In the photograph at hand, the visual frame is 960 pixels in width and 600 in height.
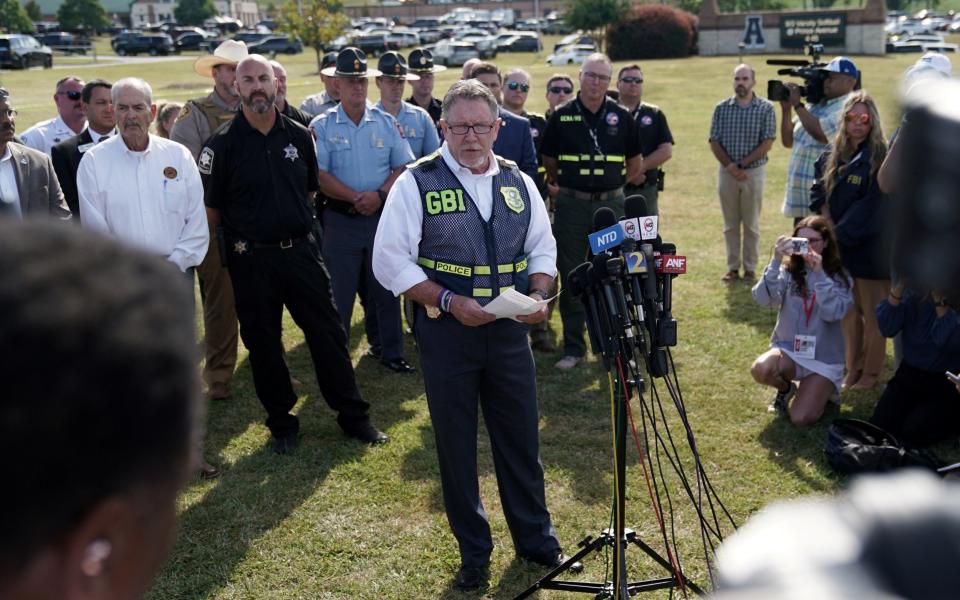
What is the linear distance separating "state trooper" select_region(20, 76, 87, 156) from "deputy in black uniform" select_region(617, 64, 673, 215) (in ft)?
16.2

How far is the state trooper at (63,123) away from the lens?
26.5 feet

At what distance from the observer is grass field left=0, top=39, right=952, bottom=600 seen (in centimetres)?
482

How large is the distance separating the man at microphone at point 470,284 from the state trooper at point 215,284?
3015 mm

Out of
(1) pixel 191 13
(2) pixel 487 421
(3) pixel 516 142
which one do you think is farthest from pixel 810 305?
(1) pixel 191 13

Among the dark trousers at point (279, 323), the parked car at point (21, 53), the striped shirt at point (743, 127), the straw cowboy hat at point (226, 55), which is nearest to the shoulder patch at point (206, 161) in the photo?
the dark trousers at point (279, 323)

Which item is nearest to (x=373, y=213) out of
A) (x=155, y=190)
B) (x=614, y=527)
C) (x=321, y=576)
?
(x=155, y=190)

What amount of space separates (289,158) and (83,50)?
54.7m

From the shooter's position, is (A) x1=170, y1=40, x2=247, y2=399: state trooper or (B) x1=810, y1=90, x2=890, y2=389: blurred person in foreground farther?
(A) x1=170, y1=40, x2=247, y2=399: state trooper

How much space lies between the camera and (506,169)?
15.2 feet

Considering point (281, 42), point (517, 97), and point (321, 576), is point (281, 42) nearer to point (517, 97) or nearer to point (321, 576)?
point (517, 97)

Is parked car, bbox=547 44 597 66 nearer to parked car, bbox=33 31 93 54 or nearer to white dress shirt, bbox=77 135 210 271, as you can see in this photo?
parked car, bbox=33 31 93 54

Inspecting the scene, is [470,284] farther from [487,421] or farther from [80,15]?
[80,15]

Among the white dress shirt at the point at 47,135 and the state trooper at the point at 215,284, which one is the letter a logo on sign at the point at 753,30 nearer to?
the white dress shirt at the point at 47,135

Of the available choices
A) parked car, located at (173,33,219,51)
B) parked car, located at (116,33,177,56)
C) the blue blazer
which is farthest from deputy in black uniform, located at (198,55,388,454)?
parked car, located at (173,33,219,51)
